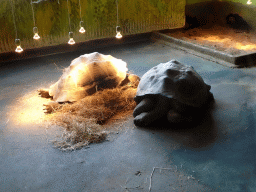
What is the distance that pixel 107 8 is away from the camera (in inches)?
343

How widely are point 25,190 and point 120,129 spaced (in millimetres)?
1629

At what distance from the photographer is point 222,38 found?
8.95 m

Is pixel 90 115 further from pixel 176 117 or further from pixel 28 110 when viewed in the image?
pixel 176 117

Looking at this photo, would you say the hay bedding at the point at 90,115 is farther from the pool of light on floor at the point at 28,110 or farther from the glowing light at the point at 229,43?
the glowing light at the point at 229,43

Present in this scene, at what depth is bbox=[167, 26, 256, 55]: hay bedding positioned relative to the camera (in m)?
7.75

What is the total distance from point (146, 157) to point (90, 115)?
134 centimetres

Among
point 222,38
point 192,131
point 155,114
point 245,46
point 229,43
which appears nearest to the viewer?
point 192,131

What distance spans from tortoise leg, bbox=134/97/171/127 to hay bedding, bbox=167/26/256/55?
362 centimetres

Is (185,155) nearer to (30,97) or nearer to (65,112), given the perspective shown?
(65,112)

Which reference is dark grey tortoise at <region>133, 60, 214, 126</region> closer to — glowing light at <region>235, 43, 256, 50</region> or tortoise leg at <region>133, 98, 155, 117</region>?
tortoise leg at <region>133, 98, 155, 117</region>

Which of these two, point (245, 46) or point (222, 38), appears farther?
point (222, 38)

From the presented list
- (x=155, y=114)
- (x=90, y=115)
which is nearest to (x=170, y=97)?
(x=155, y=114)

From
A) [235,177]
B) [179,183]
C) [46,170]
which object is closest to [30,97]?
[46,170]

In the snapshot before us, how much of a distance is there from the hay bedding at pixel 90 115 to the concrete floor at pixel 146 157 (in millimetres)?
167
